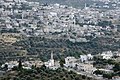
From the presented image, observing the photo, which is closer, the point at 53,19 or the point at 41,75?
the point at 41,75

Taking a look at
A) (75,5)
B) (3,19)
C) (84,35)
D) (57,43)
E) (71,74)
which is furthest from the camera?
(75,5)

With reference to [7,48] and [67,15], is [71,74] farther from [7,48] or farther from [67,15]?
[67,15]

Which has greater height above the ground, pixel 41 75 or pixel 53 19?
pixel 41 75

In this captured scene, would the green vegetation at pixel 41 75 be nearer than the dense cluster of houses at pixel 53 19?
Yes

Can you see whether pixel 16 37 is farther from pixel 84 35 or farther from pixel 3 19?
pixel 3 19

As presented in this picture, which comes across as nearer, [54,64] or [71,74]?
[71,74]

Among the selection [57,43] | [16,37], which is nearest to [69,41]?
[57,43]

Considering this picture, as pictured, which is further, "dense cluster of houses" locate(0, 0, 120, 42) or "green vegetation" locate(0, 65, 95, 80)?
"dense cluster of houses" locate(0, 0, 120, 42)

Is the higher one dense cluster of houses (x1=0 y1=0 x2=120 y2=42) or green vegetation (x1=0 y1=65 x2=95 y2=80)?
green vegetation (x1=0 y1=65 x2=95 y2=80)

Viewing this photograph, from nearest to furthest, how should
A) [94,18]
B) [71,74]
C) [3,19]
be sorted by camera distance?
[71,74] → [3,19] → [94,18]

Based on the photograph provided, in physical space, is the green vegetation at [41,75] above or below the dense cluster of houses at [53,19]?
above

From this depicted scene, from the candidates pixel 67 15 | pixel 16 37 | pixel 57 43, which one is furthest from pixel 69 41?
pixel 67 15
